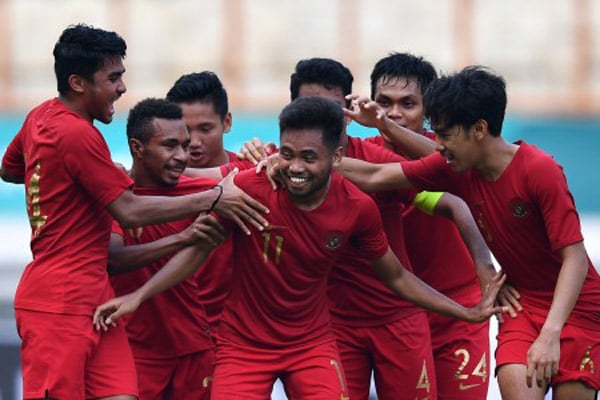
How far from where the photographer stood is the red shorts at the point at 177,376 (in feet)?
29.0

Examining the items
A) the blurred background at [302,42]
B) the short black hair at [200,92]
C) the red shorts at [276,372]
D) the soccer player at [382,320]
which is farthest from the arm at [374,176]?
the blurred background at [302,42]

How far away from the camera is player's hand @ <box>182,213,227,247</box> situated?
822 centimetres

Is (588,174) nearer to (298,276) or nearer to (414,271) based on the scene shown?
(414,271)

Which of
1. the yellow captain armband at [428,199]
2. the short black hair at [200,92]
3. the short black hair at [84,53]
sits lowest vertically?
the yellow captain armband at [428,199]

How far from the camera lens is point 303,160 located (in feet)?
26.5

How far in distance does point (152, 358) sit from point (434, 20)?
1109 centimetres

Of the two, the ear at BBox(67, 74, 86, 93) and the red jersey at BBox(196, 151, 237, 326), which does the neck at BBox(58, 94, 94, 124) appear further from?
the red jersey at BBox(196, 151, 237, 326)

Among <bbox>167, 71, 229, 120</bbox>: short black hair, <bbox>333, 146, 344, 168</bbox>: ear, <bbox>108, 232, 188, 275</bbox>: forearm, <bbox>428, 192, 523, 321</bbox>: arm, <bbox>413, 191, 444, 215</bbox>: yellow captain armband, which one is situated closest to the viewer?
<bbox>333, 146, 344, 168</bbox>: ear

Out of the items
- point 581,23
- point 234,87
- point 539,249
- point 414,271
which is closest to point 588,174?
point 581,23

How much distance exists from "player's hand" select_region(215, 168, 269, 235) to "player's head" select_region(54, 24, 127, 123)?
757 millimetres

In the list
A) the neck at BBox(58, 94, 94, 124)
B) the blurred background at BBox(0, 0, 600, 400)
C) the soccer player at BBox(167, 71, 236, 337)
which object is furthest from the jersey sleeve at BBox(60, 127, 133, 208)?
the blurred background at BBox(0, 0, 600, 400)

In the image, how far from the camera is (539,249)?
8195 millimetres

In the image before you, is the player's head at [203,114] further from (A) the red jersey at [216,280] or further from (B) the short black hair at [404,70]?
(B) the short black hair at [404,70]

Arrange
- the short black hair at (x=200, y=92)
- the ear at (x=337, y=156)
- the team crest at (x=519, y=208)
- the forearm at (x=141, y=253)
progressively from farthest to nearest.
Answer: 1. the short black hair at (x=200, y=92)
2. the forearm at (x=141, y=253)
3. the ear at (x=337, y=156)
4. the team crest at (x=519, y=208)
